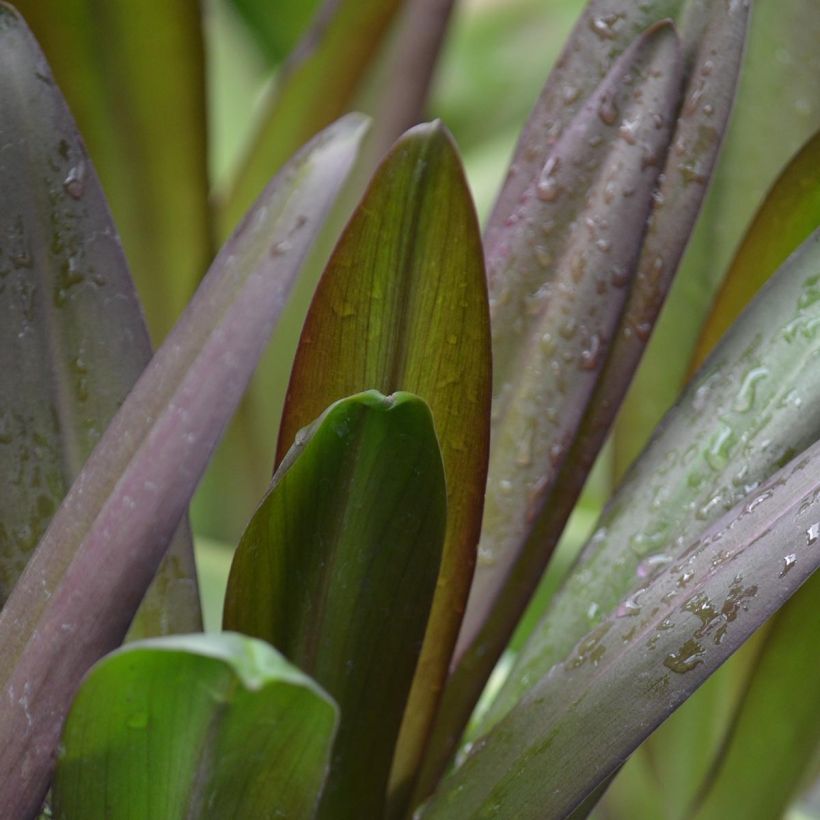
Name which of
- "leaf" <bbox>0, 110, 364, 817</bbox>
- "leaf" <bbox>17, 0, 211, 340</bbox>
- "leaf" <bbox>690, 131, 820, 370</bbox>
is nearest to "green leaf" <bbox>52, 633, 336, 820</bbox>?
"leaf" <bbox>0, 110, 364, 817</bbox>

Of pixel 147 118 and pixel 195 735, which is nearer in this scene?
pixel 195 735

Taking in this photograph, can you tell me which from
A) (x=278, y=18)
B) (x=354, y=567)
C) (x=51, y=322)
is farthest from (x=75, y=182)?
(x=278, y=18)

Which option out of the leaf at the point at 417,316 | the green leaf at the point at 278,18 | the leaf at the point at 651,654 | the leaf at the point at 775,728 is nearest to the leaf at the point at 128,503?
the leaf at the point at 417,316

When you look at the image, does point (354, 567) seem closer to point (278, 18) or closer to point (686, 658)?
point (686, 658)

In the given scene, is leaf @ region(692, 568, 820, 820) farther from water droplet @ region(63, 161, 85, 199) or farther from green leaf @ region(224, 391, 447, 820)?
water droplet @ region(63, 161, 85, 199)

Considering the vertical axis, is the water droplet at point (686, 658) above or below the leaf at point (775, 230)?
below

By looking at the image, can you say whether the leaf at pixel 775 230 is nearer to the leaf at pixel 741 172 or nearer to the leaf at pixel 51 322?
the leaf at pixel 741 172
